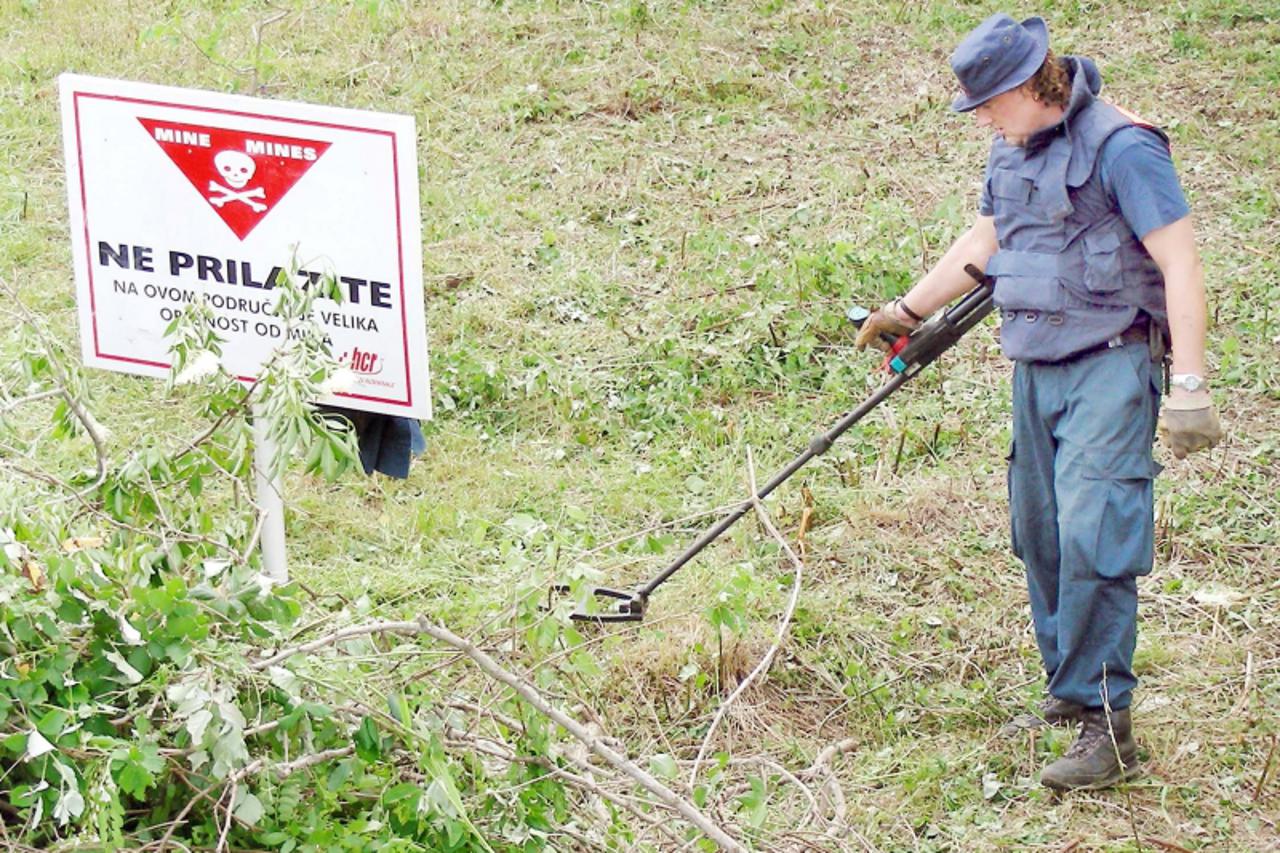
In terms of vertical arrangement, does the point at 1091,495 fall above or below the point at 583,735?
above

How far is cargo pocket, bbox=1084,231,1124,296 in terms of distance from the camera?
12.9ft

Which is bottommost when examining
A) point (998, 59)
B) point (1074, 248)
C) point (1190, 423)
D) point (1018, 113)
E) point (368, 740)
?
point (368, 740)

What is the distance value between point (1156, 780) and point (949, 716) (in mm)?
563

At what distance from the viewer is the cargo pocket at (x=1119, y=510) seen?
397 centimetres

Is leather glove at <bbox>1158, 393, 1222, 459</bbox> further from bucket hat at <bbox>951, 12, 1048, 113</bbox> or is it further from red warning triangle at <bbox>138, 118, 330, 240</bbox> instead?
red warning triangle at <bbox>138, 118, 330, 240</bbox>

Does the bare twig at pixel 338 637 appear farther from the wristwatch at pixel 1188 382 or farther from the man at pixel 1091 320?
the wristwatch at pixel 1188 382

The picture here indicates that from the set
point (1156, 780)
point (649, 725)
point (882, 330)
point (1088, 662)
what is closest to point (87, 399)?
point (649, 725)

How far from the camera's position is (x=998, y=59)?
3.91 meters

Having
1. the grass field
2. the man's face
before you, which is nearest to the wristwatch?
the man's face

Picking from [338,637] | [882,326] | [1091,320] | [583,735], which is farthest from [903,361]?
[338,637]

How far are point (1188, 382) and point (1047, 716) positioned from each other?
1033 millimetres

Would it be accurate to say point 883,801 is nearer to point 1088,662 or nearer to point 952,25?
point 1088,662

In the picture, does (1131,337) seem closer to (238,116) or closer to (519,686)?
(519,686)

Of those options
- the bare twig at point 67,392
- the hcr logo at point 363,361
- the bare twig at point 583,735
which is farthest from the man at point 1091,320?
the bare twig at point 67,392
